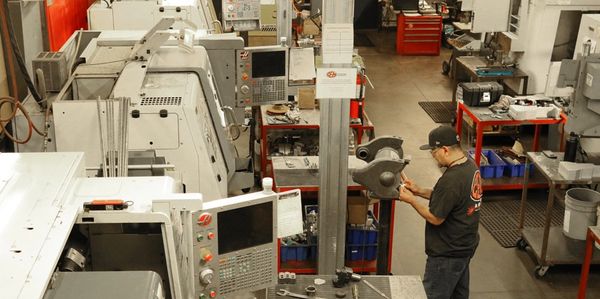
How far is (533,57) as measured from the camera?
27.0ft

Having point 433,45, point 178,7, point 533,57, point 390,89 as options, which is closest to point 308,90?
point 178,7

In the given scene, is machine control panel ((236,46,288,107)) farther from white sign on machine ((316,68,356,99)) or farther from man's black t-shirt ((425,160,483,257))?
man's black t-shirt ((425,160,483,257))

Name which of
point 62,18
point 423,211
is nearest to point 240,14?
point 62,18

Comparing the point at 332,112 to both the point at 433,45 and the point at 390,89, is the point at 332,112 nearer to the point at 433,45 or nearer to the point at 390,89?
the point at 390,89

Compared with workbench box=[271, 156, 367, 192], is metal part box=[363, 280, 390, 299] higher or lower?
lower

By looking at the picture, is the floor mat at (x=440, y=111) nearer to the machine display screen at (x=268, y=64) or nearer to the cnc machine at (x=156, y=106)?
the machine display screen at (x=268, y=64)

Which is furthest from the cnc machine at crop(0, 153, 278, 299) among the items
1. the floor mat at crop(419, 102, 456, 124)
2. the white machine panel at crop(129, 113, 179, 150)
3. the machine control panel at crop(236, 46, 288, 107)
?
the floor mat at crop(419, 102, 456, 124)

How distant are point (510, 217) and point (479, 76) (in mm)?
2014

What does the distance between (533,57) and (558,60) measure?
0.26 m

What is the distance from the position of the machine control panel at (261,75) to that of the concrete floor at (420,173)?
67.6 inches

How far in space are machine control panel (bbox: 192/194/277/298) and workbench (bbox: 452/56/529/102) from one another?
549 centimetres

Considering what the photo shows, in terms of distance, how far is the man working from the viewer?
444 centimetres

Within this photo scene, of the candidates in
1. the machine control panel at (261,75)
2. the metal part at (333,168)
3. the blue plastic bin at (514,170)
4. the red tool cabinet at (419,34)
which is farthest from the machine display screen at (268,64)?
the red tool cabinet at (419,34)

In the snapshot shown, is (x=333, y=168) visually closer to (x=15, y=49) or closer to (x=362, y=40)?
(x=15, y=49)
